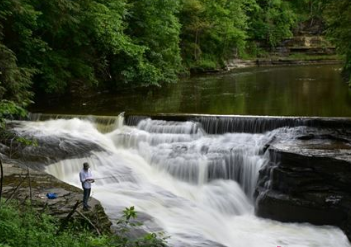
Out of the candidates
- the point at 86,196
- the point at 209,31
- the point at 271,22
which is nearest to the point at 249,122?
the point at 86,196

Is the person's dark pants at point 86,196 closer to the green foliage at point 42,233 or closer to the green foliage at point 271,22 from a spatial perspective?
the green foliage at point 42,233

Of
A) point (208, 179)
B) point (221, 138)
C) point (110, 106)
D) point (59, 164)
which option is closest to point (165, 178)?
point (208, 179)

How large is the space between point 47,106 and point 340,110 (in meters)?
12.5

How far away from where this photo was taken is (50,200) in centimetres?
820

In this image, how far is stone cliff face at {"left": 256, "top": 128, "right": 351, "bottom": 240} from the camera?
11.1 metres

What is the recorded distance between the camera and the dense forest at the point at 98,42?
1556cm

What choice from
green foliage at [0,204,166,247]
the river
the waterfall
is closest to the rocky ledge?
green foliage at [0,204,166,247]

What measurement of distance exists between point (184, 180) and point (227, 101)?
7263 millimetres

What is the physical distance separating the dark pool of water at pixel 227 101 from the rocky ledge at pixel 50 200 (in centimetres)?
802

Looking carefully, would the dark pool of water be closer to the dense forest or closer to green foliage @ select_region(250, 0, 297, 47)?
the dense forest

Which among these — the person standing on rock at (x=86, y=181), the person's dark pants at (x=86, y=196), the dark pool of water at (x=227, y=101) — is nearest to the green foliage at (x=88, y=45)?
the dark pool of water at (x=227, y=101)

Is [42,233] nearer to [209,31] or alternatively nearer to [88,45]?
[88,45]

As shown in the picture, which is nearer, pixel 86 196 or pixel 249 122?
pixel 86 196

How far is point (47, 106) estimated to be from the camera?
19516 millimetres
